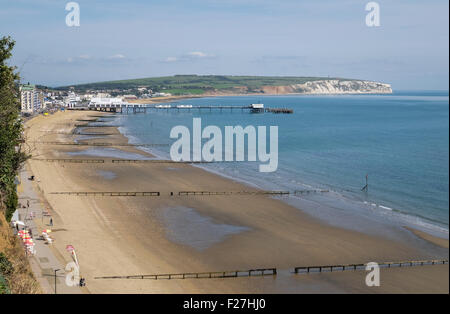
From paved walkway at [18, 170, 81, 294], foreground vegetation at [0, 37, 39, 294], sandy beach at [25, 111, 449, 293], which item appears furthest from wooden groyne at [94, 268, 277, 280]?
foreground vegetation at [0, 37, 39, 294]

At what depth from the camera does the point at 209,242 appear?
27.1 meters

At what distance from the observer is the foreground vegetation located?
17062 millimetres

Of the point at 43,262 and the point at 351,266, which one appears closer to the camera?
the point at 43,262

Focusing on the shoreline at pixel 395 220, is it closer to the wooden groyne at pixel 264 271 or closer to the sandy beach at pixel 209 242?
the sandy beach at pixel 209 242

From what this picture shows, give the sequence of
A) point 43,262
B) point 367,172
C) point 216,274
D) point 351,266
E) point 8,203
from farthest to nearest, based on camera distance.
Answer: point 367,172
point 8,203
point 351,266
point 216,274
point 43,262

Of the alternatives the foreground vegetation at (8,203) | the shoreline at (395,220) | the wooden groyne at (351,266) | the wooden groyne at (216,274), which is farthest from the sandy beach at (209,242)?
the foreground vegetation at (8,203)

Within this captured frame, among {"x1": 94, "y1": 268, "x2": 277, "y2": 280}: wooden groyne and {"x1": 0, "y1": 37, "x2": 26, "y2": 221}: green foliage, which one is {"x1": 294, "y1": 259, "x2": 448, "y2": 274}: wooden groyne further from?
{"x1": 0, "y1": 37, "x2": 26, "y2": 221}: green foliage

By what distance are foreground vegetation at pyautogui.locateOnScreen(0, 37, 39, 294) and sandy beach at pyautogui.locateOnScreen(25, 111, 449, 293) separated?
8.24 ft

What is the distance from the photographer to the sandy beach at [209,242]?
2120cm

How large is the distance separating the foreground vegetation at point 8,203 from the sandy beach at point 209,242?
8.24ft

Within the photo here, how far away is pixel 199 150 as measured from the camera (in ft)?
223

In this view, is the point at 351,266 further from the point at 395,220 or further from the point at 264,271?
the point at 395,220

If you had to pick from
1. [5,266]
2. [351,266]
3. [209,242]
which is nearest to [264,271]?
[351,266]

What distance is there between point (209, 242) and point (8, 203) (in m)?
11.7
